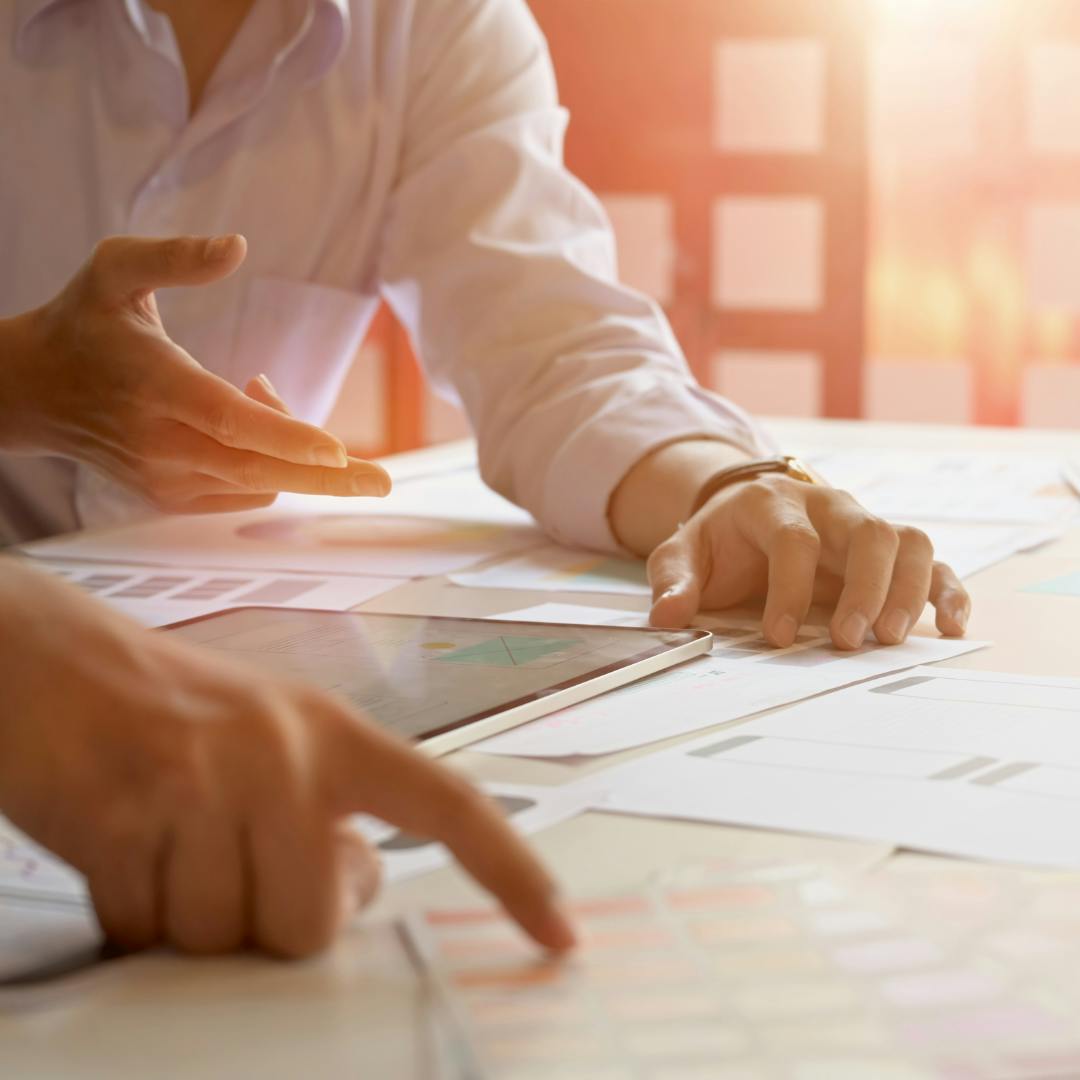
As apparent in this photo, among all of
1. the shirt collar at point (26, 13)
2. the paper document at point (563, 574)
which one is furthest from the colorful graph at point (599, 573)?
the shirt collar at point (26, 13)

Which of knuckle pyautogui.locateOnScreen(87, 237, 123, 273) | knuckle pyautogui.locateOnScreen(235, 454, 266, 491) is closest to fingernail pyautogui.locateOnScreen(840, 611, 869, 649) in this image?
knuckle pyautogui.locateOnScreen(235, 454, 266, 491)

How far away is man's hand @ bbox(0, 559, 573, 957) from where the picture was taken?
416 mm

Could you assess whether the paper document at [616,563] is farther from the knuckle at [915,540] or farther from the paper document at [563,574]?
the knuckle at [915,540]

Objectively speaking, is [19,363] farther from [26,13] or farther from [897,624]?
[897,624]

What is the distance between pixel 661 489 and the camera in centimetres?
108

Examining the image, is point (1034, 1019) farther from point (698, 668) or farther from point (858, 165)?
point (858, 165)

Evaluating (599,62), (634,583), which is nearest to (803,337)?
(599,62)

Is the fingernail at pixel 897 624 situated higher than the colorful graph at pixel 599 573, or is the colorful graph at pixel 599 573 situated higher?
the fingernail at pixel 897 624

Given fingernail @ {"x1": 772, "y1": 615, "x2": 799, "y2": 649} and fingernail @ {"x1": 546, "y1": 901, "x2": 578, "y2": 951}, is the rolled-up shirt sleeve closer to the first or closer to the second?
fingernail @ {"x1": 772, "y1": 615, "x2": 799, "y2": 649}

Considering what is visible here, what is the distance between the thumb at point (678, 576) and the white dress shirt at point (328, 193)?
12.4 inches

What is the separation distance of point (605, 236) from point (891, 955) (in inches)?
40.8

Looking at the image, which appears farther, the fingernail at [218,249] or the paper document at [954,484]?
the paper document at [954,484]

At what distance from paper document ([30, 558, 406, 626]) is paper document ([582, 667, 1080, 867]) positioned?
0.36 metres

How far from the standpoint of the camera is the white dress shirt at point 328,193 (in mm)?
1309
